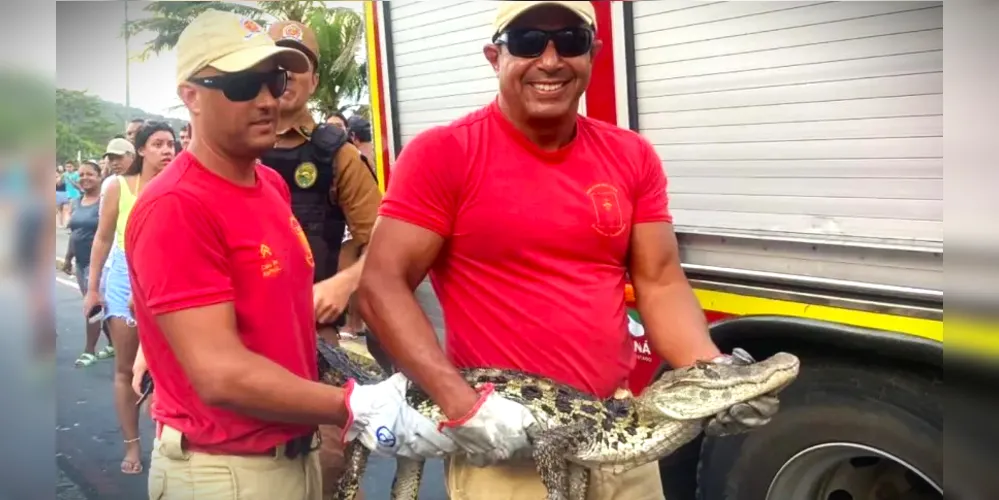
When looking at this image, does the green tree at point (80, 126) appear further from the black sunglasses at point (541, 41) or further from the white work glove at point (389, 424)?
the black sunglasses at point (541, 41)

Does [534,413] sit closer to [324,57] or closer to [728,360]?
[728,360]

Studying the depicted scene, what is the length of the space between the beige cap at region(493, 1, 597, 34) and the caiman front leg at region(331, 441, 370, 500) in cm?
106

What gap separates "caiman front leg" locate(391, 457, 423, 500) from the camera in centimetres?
223

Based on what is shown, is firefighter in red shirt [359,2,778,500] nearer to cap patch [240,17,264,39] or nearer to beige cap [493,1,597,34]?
beige cap [493,1,597,34]

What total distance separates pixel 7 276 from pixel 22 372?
196mm

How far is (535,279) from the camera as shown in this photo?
203 cm

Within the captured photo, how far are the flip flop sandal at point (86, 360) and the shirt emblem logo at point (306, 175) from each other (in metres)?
0.77

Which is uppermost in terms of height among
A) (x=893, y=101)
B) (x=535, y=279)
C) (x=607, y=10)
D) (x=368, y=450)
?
(x=607, y=10)

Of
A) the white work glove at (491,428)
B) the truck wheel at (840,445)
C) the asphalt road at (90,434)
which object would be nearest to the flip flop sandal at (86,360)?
the asphalt road at (90,434)

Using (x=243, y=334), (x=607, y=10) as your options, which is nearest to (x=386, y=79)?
(x=607, y=10)

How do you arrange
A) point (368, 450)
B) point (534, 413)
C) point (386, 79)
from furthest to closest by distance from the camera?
point (386, 79), point (368, 450), point (534, 413)

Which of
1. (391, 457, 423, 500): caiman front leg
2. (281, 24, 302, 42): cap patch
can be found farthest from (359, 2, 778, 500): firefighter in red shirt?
(281, 24, 302, 42): cap patch

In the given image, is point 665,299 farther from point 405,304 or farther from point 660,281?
point 405,304

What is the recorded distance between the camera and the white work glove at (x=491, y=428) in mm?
1901
